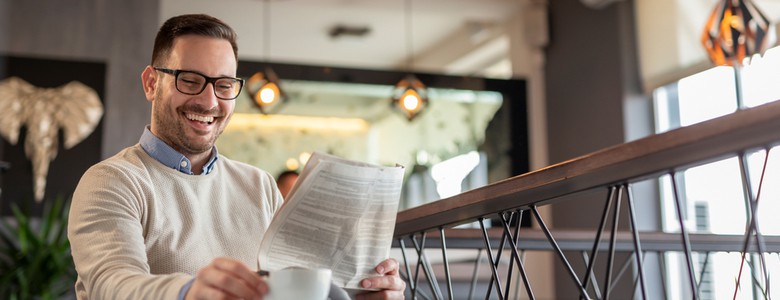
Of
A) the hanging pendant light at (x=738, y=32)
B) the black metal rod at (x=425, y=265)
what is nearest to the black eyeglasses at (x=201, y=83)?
the black metal rod at (x=425, y=265)

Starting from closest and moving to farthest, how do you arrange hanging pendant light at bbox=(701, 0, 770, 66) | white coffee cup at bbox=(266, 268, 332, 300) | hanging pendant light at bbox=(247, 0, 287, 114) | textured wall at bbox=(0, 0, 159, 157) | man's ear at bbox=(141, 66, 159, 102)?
white coffee cup at bbox=(266, 268, 332, 300) < man's ear at bbox=(141, 66, 159, 102) < hanging pendant light at bbox=(701, 0, 770, 66) < hanging pendant light at bbox=(247, 0, 287, 114) < textured wall at bbox=(0, 0, 159, 157)

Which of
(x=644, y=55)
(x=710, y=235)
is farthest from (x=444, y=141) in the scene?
(x=710, y=235)

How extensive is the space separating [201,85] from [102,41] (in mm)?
5213

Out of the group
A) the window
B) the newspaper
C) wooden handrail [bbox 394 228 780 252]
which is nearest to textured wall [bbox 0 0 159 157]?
the window

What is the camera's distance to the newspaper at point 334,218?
122 centimetres

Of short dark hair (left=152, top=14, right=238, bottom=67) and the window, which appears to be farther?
the window

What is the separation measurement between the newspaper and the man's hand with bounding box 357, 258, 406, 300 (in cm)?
3

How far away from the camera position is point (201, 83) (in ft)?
5.28

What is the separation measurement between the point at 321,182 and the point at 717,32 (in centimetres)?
343

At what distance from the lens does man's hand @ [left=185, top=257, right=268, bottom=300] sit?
1.02 metres

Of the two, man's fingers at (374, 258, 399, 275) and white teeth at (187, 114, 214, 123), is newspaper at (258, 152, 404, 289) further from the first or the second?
white teeth at (187, 114, 214, 123)

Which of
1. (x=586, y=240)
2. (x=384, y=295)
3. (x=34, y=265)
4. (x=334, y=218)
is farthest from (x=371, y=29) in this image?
(x=334, y=218)

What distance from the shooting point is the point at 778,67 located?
5.27 m

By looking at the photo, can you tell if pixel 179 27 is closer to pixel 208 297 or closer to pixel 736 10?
pixel 208 297
